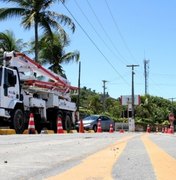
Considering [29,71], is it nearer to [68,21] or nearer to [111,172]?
[68,21]

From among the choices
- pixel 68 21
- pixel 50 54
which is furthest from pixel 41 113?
pixel 50 54

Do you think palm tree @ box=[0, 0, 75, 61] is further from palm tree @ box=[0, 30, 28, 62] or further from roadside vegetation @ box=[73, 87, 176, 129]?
roadside vegetation @ box=[73, 87, 176, 129]

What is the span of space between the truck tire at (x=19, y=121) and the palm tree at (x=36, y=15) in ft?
47.9

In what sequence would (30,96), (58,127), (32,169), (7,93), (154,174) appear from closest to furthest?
(154,174), (32,169), (7,93), (30,96), (58,127)

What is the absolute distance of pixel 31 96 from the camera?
21.7 metres

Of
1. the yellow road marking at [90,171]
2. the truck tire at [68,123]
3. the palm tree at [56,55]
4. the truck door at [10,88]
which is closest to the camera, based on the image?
the yellow road marking at [90,171]

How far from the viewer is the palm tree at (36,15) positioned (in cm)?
3453

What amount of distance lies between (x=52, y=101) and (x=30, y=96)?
2.26 m

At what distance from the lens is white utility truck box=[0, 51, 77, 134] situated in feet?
63.8

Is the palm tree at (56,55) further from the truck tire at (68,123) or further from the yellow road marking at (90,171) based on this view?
the yellow road marking at (90,171)

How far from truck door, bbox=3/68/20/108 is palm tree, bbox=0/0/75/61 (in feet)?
47.1

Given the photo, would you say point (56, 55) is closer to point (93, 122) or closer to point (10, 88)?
point (93, 122)

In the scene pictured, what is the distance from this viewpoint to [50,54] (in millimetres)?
42469

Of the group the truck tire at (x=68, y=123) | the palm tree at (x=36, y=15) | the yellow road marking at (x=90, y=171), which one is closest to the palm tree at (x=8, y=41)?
the palm tree at (x=36, y=15)
